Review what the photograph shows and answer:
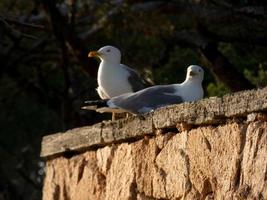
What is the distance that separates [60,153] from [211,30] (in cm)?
414

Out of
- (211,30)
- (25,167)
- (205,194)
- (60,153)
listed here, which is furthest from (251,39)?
(25,167)

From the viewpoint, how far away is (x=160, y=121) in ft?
26.7

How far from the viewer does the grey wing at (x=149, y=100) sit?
8.55 m

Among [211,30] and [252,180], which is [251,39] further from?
[252,180]

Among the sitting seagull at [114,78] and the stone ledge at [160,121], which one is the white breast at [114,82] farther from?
the stone ledge at [160,121]

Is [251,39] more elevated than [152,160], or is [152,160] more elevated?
[251,39]

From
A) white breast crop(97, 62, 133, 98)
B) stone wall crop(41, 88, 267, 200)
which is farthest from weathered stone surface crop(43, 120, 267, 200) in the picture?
white breast crop(97, 62, 133, 98)

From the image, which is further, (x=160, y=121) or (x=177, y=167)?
(x=160, y=121)

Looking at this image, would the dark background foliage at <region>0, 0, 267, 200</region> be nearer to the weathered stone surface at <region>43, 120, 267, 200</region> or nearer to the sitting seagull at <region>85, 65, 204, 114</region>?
the sitting seagull at <region>85, 65, 204, 114</region>

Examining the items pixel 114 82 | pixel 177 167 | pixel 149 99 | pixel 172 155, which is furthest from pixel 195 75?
pixel 177 167

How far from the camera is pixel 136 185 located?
849cm

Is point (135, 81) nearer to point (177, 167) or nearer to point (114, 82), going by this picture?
point (114, 82)

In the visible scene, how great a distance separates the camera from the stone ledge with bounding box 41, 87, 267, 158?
23.6 feet

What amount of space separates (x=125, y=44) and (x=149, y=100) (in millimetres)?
6740
